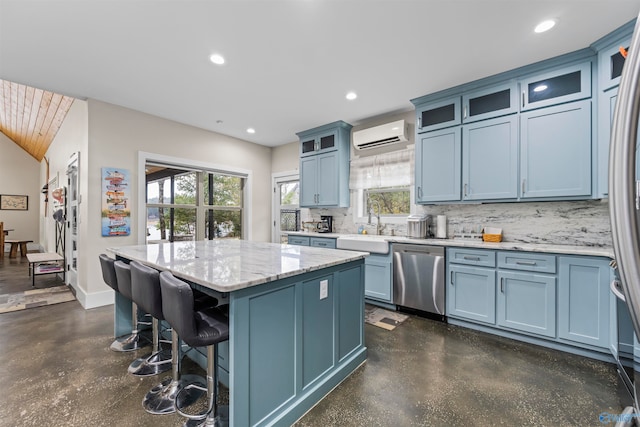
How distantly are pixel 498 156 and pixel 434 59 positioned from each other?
4.14 feet

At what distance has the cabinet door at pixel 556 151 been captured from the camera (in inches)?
101

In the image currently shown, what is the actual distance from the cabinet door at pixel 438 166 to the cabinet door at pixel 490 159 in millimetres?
87

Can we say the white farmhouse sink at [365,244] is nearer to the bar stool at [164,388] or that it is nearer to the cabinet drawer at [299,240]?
the cabinet drawer at [299,240]

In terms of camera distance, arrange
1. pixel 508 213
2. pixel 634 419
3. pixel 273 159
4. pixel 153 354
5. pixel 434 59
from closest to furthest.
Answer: pixel 634 419, pixel 153 354, pixel 434 59, pixel 508 213, pixel 273 159

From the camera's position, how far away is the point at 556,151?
2.71 m

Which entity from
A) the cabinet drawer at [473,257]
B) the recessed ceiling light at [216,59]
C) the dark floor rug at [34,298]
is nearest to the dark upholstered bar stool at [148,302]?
the recessed ceiling light at [216,59]

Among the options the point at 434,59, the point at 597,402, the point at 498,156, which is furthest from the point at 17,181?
the point at 597,402

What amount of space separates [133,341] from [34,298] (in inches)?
110

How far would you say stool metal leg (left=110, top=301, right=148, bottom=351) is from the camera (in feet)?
8.29

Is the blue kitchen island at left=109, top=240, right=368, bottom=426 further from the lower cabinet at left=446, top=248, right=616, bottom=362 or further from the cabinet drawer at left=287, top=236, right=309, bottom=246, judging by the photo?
the cabinet drawer at left=287, top=236, right=309, bottom=246

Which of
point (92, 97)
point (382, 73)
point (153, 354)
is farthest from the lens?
point (92, 97)

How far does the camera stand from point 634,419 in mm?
555

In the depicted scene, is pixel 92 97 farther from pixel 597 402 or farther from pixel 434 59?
pixel 597 402

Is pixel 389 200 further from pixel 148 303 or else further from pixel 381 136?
pixel 148 303
